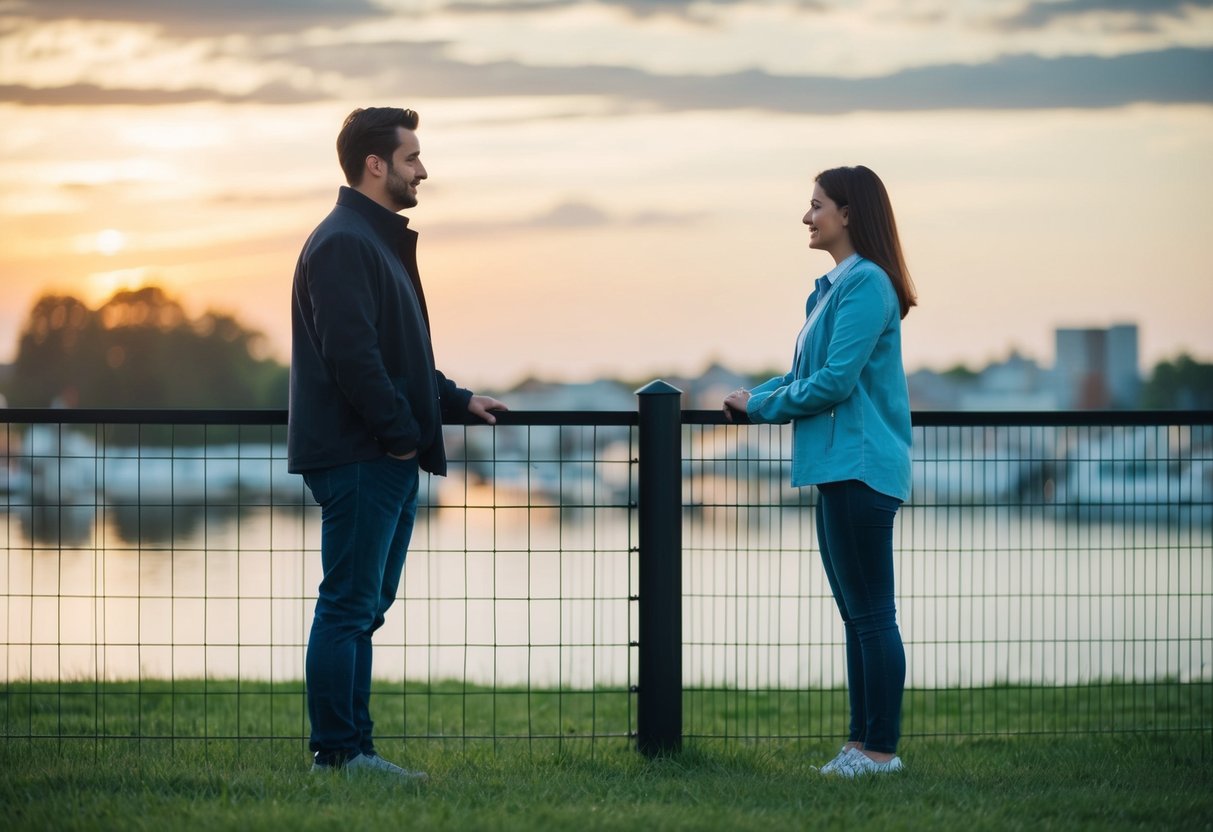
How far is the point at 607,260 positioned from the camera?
36688 mm

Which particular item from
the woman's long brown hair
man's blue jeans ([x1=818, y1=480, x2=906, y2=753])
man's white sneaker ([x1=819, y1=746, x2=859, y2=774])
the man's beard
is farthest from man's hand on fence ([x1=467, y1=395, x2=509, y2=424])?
man's white sneaker ([x1=819, y1=746, x2=859, y2=774])

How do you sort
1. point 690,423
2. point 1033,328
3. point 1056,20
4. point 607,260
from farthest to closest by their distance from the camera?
point 1033,328 < point 607,260 < point 1056,20 < point 690,423

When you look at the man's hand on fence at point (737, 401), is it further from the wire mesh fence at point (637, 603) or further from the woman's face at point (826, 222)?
the woman's face at point (826, 222)

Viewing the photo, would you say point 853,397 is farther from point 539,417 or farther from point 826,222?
point 539,417

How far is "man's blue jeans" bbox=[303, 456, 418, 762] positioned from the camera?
3760 millimetres

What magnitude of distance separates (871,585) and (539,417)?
1.21 metres

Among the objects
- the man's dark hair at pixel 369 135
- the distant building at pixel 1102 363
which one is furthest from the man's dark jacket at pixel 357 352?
the distant building at pixel 1102 363

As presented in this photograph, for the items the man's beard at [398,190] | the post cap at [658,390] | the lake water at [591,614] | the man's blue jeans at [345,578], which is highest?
the man's beard at [398,190]

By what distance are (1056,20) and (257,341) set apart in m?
59.2

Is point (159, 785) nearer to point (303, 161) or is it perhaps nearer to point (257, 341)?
point (303, 161)

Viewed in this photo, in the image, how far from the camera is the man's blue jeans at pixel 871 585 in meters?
A: 3.95

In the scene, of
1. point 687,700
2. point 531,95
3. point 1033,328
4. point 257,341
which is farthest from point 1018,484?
point 257,341

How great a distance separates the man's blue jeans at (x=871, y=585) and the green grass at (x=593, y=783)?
0.74ft

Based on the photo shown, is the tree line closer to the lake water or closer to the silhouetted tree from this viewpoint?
the silhouetted tree
